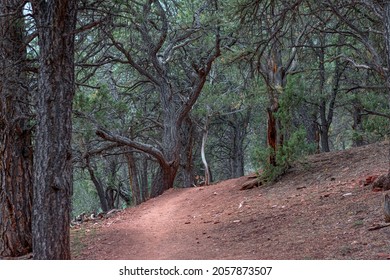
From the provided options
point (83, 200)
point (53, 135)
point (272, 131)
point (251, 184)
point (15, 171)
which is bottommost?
point (83, 200)

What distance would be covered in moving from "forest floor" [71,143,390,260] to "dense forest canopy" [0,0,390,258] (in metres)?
0.69

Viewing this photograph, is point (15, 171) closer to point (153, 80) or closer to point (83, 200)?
point (153, 80)

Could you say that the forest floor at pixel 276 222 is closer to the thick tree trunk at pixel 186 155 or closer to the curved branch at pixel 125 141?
the curved branch at pixel 125 141

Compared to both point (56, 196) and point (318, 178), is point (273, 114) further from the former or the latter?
point (56, 196)

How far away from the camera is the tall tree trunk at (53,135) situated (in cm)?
351

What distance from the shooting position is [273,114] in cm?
743

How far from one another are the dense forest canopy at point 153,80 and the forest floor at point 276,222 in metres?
0.69

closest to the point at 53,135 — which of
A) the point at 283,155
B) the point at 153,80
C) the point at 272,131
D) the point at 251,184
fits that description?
the point at 283,155

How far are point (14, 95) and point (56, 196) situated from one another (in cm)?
202

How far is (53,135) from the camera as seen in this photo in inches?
139

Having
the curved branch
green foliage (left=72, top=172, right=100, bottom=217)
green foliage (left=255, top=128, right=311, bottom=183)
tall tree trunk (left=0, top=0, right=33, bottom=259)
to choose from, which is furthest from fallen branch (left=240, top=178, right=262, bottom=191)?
green foliage (left=72, top=172, right=100, bottom=217)

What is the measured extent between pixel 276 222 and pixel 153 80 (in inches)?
236

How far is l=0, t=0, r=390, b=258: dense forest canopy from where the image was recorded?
3592 mm
